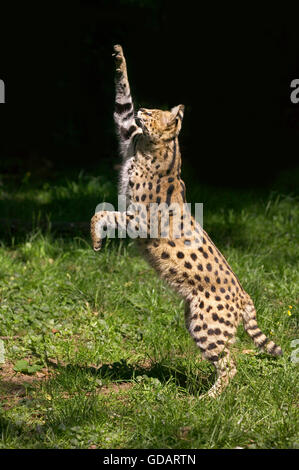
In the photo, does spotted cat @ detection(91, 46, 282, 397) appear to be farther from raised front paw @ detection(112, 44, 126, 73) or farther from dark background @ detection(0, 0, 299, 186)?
dark background @ detection(0, 0, 299, 186)

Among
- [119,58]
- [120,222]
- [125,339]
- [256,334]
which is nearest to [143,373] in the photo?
[125,339]

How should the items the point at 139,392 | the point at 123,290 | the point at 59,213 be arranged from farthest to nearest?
the point at 59,213 < the point at 123,290 < the point at 139,392

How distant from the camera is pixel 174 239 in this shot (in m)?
4.90

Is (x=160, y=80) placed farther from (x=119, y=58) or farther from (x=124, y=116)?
(x=119, y=58)

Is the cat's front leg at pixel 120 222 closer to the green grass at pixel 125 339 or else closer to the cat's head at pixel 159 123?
the cat's head at pixel 159 123

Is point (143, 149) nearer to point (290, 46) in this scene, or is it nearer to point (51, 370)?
point (51, 370)

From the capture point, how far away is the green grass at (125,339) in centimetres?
431

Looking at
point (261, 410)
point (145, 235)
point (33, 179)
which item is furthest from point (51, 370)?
point (33, 179)

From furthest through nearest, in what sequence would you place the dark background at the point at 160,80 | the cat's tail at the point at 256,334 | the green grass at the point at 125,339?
the dark background at the point at 160,80
the cat's tail at the point at 256,334
the green grass at the point at 125,339

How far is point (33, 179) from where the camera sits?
1025 centimetres

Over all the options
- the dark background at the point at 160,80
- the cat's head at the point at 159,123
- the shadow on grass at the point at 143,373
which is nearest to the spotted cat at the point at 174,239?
the cat's head at the point at 159,123

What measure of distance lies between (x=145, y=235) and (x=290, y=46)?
20.0 ft

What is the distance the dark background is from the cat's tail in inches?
191

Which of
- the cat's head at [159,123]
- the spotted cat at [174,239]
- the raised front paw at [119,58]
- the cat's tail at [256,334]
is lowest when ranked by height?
the cat's tail at [256,334]
